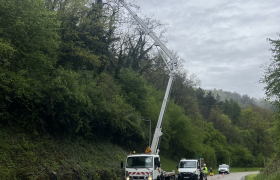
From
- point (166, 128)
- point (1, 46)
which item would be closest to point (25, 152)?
point (1, 46)

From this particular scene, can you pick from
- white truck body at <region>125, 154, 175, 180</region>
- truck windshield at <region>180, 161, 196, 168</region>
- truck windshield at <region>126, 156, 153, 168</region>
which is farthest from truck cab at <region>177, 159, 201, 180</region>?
truck windshield at <region>126, 156, 153, 168</region>

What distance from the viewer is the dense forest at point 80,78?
1752 cm

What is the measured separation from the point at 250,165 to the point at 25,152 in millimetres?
87438

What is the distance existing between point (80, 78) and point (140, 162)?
10082 millimetres

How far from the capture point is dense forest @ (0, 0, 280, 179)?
17516mm

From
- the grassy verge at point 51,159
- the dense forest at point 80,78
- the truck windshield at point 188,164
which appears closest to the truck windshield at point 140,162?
the grassy verge at point 51,159

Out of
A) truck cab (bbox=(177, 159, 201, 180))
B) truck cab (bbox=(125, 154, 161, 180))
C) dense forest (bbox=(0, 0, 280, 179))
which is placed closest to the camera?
dense forest (bbox=(0, 0, 280, 179))

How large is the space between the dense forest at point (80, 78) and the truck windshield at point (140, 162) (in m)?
5.59

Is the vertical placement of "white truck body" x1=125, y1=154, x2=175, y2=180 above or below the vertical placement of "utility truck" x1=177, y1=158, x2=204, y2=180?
above

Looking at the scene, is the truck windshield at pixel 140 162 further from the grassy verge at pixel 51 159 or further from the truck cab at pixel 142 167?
the grassy verge at pixel 51 159

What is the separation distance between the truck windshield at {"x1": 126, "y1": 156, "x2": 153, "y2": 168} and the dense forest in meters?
5.59

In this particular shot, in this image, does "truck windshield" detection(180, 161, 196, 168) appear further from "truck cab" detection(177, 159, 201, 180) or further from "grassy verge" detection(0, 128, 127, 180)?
"grassy verge" detection(0, 128, 127, 180)

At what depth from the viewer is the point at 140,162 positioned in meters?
19.9

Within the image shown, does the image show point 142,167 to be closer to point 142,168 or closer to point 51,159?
point 142,168
